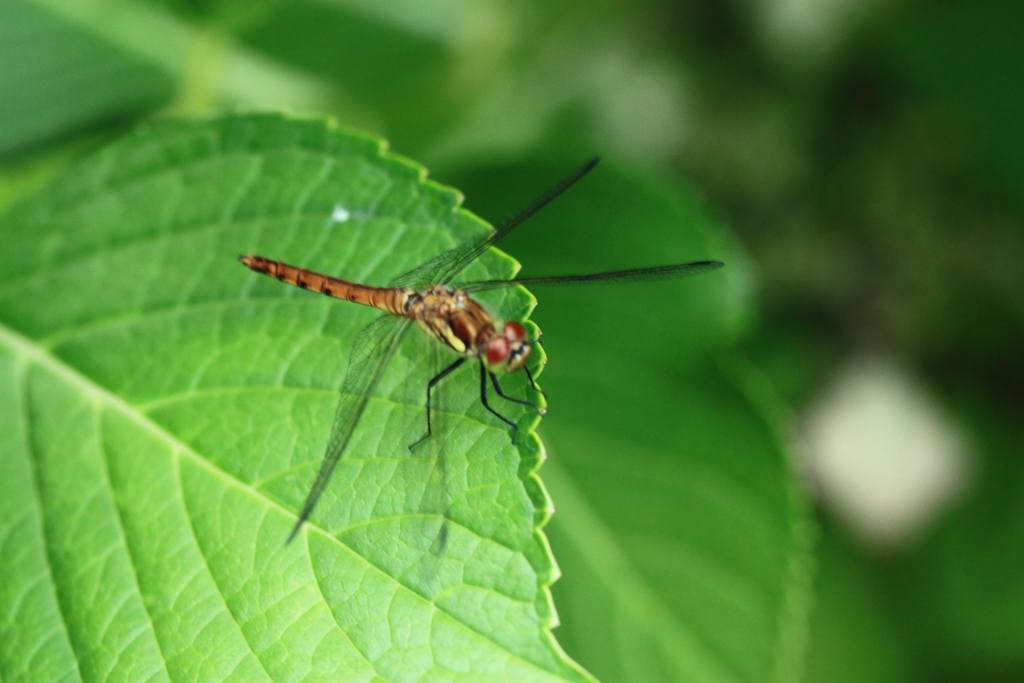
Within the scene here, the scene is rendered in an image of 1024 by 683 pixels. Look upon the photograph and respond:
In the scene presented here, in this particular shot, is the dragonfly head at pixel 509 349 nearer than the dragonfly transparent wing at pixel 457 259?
Yes

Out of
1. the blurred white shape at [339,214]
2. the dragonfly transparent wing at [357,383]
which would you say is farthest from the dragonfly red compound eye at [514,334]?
the blurred white shape at [339,214]

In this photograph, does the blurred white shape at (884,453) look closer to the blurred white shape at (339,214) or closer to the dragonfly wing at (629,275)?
the dragonfly wing at (629,275)

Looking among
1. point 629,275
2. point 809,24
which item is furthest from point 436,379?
point 809,24

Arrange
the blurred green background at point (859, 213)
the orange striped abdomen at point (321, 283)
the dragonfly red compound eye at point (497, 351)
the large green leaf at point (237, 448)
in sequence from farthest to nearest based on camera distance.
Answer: the blurred green background at point (859, 213) → the dragonfly red compound eye at point (497, 351) → the orange striped abdomen at point (321, 283) → the large green leaf at point (237, 448)

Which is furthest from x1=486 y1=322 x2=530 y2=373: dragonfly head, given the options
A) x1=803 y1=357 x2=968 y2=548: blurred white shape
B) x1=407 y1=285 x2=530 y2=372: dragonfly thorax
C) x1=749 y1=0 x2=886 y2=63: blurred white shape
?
x1=749 y1=0 x2=886 y2=63: blurred white shape

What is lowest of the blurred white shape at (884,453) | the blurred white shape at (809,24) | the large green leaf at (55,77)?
the large green leaf at (55,77)

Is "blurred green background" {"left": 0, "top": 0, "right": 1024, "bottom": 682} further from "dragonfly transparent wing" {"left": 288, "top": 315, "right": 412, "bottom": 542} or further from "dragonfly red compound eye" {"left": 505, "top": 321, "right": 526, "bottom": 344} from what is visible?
"dragonfly transparent wing" {"left": 288, "top": 315, "right": 412, "bottom": 542}

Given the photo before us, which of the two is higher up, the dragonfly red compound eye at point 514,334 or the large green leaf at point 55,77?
the large green leaf at point 55,77
